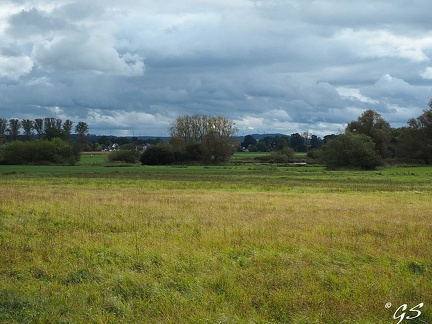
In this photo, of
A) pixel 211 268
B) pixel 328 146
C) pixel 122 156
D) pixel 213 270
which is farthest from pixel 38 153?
pixel 213 270

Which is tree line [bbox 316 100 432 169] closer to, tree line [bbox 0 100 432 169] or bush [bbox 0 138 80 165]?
tree line [bbox 0 100 432 169]

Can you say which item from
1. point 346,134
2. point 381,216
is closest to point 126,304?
point 381,216

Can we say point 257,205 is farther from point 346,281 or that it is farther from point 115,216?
point 346,281

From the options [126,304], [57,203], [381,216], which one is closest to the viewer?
[126,304]

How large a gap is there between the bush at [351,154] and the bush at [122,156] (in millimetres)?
52311

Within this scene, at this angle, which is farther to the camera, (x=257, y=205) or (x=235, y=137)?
(x=235, y=137)

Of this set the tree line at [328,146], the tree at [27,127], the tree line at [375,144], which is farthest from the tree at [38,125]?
the tree line at [375,144]

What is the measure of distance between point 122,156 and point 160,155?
1060 centimetres

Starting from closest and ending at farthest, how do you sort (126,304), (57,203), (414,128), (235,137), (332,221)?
(126,304)
(332,221)
(57,203)
(414,128)
(235,137)

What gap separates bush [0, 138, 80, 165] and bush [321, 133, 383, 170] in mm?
57431

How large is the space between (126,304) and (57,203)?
15.9 m

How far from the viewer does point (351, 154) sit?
95000mm

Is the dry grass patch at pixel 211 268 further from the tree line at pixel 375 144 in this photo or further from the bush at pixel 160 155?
the bush at pixel 160 155

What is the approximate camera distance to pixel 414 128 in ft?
358
